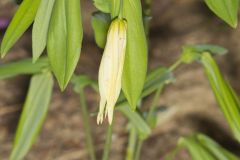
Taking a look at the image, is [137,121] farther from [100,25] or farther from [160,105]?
[160,105]

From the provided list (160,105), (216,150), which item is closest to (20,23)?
(216,150)

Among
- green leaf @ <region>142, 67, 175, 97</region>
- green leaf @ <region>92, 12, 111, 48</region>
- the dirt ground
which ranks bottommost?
the dirt ground

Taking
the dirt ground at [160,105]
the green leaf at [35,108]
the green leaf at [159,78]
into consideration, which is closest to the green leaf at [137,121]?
the green leaf at [159,78]

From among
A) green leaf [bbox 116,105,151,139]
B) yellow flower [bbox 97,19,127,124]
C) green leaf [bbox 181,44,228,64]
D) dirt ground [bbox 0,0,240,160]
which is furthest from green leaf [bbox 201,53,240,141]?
dirt ground [bbox 0,0,240,160]

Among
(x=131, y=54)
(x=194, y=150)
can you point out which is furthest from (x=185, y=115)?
(x=131, y=54)

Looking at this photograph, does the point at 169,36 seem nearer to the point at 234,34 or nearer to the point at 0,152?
the point at 234,34

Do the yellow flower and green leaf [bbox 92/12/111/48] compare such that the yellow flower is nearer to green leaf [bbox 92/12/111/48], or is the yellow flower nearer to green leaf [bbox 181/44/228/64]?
green leaf [bbox 92/12/111/48]
